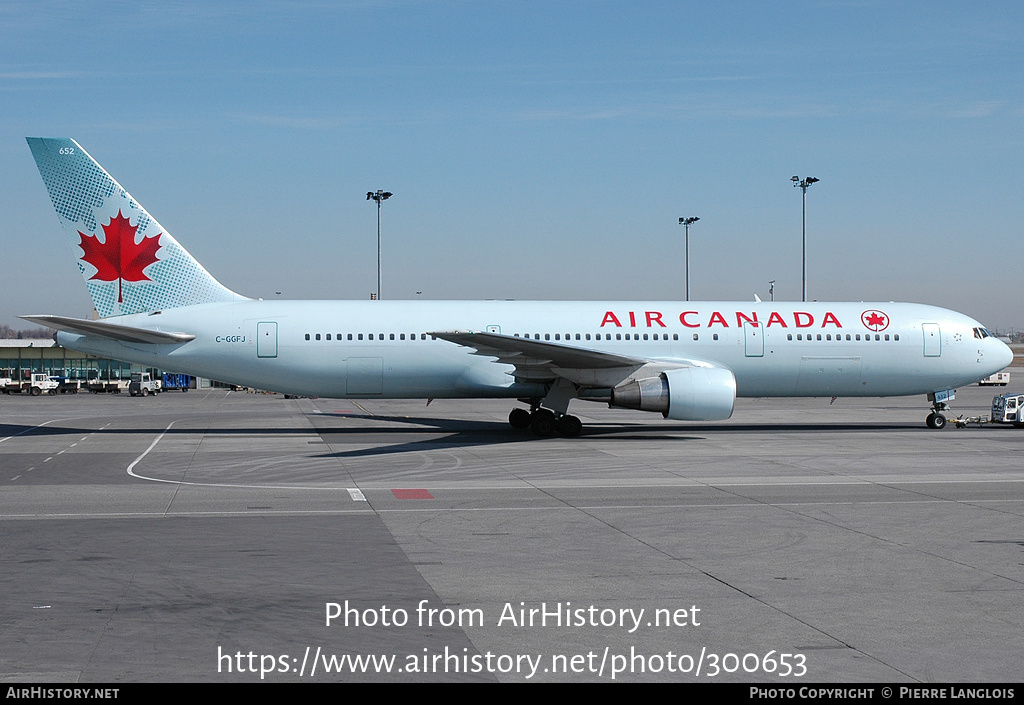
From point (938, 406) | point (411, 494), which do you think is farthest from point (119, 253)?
point (938, 406)

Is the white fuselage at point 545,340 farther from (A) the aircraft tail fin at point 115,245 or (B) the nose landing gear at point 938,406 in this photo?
(A) the aircraft tail fin at point 115,245

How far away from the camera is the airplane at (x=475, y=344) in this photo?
1092 inches

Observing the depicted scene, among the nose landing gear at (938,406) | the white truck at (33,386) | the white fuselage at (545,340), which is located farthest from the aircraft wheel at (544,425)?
the white truck at (33,386)

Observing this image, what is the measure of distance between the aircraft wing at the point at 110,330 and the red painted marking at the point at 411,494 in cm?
1346

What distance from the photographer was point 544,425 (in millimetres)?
28719

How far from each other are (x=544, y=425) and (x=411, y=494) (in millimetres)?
12120

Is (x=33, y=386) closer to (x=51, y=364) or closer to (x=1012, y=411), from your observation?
(x=51, y=364)

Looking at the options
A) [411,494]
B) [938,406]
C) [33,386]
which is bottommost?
[33,386]

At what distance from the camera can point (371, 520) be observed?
46.4 ft

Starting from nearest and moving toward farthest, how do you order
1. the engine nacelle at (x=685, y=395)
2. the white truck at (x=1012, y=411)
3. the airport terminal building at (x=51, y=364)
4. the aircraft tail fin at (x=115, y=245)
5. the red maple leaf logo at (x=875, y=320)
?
1. the engine nacelle at (x=685, y=395)
2. the aircraft tail fin at (x=115, y=245)
3. the red maple leaf logo at (x=875, y=320)
4. the white truck at (x=1012, y=411)
5. the airport terminal building at (x=51, y=364)

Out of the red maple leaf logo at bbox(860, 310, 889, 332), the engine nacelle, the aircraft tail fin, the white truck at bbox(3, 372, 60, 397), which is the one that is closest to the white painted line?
the aircraft tail fin

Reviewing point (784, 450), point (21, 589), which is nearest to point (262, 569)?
point (21, 589)
